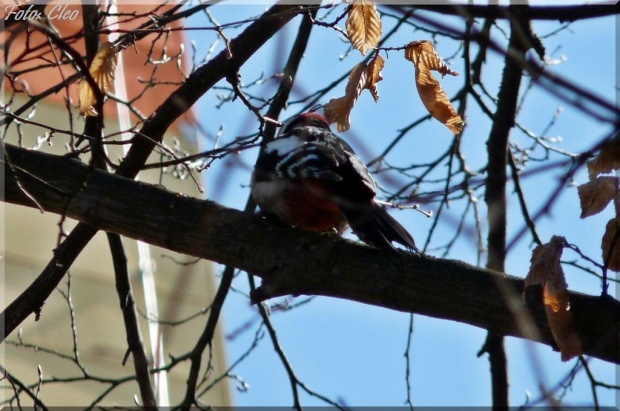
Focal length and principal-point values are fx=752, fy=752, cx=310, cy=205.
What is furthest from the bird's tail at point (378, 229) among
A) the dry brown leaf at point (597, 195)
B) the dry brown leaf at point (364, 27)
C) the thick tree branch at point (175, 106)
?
the thick tree branch at point (175, 106)

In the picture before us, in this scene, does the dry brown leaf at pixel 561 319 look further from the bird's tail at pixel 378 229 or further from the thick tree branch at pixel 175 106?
the thick tree branch at pixel 175 106

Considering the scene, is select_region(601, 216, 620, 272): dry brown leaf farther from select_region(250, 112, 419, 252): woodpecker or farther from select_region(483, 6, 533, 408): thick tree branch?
select_region(483, 6, 533, 408): thick tree branch

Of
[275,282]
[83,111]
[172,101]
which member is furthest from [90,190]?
[275,282]

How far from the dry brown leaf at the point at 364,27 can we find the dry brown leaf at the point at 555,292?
888mm

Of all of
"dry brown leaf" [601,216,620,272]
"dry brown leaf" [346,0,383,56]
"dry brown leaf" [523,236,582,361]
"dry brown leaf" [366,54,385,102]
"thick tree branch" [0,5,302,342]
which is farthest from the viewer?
"thick tree branch" [0,5,302,342]

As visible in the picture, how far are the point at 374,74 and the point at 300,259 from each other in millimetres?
724

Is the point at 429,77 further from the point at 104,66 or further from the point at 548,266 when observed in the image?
the point at 104,66

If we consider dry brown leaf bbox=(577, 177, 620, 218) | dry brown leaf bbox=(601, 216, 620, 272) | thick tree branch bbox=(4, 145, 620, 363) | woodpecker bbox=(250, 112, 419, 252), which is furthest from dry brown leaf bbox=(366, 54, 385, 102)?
dry brown leaf bbox=(601, 216, 620, 272)

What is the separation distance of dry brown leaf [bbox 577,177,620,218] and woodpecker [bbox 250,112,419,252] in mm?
770

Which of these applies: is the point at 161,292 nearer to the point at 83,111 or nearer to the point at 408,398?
the point at 408,398

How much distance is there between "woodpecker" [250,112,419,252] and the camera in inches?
122

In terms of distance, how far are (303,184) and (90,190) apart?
40.9 inches

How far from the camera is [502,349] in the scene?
434cm

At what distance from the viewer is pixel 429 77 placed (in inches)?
102
